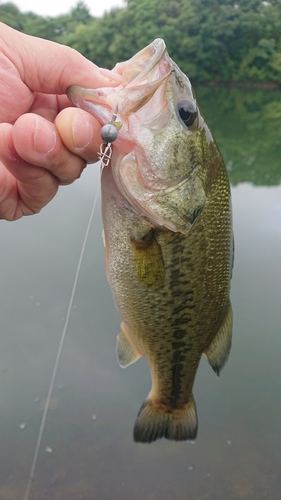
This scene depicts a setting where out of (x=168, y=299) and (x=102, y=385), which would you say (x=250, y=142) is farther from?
(x=168, y=299)

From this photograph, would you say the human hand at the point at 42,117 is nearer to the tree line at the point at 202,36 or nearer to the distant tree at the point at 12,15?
the tree line at the point at 202,36

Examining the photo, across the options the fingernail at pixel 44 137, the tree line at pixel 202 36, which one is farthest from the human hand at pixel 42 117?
the tree line at pixel 202 36

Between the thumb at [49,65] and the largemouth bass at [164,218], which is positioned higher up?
the thumb at [49,65]

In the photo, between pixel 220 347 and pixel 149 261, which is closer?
pixel 149 261

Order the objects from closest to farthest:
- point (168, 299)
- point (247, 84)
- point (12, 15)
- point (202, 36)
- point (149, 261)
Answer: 1. point (149, 261)
2. point (168, 299)
3. point (247, 84)
4. point (202, 36)
5. point (12, 15)

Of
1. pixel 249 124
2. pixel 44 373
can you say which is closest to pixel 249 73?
pixel 249 124

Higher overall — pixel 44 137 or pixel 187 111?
pixel 187 111

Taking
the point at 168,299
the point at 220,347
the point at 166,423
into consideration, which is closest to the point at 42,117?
the point at 168,299
